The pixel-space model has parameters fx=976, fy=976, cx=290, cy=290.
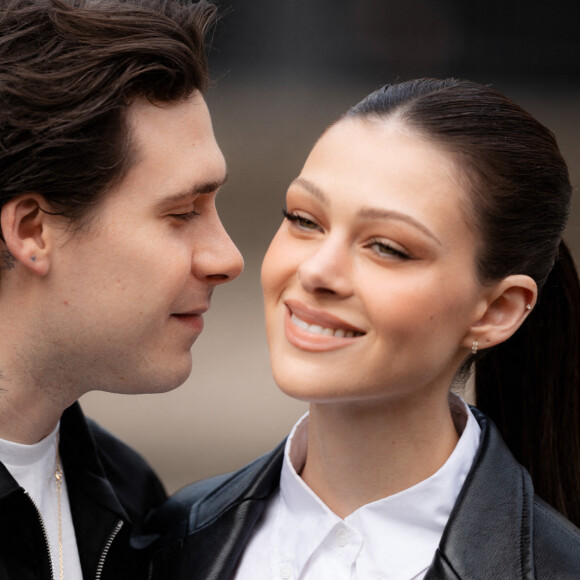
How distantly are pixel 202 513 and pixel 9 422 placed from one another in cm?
60

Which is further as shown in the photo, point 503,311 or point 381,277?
point 503,311

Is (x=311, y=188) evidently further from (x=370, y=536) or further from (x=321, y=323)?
(x=370, y=536)

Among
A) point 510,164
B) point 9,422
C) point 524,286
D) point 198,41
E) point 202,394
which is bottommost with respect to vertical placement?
point 202,394

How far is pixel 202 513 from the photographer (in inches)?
110

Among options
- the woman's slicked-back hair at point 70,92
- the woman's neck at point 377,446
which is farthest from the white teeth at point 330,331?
the woman's slicked-back hair at point 70,92

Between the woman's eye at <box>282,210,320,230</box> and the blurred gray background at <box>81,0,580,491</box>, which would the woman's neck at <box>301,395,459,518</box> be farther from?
the blurred gray background at <box>81,0,580,491</box>

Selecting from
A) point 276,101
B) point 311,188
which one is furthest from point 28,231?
point 276,101

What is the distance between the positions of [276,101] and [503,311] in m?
5.16

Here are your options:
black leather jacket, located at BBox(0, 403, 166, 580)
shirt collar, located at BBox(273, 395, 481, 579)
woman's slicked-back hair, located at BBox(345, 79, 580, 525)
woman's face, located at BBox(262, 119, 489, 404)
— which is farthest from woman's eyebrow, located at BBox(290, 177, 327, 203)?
black leather jacket, located at BBox(0, 403, 166, 580)

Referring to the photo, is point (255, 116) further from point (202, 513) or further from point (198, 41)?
point (202, 513)

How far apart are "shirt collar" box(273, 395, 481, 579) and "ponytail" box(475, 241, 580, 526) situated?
31 centimetres

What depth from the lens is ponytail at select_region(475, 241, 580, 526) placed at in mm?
2717

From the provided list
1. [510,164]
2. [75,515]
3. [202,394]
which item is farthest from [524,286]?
[202,394]

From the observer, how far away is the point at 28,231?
8.93 feet
